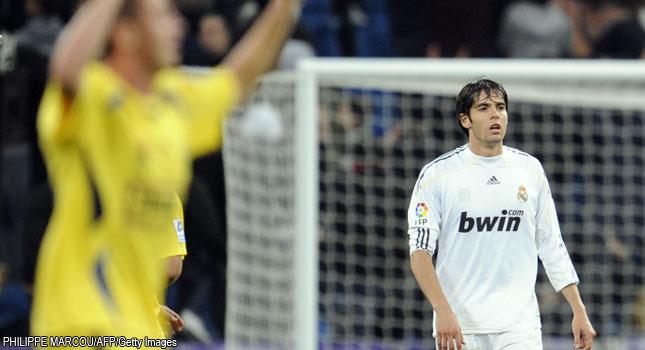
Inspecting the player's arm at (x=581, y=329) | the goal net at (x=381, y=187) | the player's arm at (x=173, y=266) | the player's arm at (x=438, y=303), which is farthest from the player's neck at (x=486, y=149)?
the goal net at (x=381, y=187)

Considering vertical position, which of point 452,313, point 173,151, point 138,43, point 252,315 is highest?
point 138,43

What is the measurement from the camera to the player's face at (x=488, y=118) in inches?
282

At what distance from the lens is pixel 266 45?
488 cm

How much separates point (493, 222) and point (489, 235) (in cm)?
6

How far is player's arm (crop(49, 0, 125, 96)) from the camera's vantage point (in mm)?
4598

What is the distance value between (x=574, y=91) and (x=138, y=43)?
29.4 ft

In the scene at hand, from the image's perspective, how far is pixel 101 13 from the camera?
15.2ft

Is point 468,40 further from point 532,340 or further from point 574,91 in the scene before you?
point 532,340

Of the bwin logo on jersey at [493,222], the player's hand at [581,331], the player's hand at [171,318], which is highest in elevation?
the bwin logo on jersey at [493,222]

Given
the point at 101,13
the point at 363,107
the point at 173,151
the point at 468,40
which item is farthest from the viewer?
the point at 468,40

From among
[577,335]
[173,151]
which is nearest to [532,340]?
[577,335]

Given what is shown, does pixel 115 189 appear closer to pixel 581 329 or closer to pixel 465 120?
pixel 465 120

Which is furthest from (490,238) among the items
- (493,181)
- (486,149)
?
(486,149)

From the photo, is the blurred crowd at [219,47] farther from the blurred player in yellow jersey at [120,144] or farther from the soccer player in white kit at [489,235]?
the blurred player in yellow jersey at [120,144]
